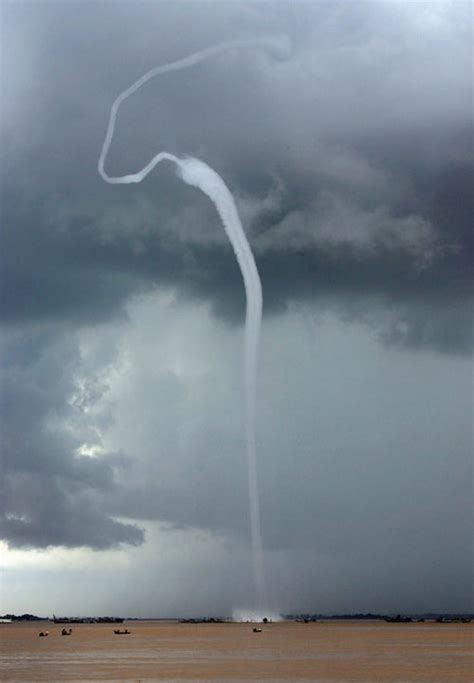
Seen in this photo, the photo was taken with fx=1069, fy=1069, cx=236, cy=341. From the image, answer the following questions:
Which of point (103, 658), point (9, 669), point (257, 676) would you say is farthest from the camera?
point (103, 658)

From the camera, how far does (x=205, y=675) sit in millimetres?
140125

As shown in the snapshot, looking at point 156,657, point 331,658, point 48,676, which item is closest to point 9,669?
point 48,676

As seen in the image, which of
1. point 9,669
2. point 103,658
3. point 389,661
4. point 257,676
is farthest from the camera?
point 103,658

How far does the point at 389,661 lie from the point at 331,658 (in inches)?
499

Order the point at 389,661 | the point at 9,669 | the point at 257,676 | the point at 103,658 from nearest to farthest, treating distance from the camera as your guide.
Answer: the point at 257,676 → the point at 9,669 → the point at 389,661 → the point at 103,658

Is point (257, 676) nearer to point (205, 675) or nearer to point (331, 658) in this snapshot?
point (205, 675)

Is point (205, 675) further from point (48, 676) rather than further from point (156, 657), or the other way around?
point (156, 657)

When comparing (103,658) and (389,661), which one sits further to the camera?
(103,658)

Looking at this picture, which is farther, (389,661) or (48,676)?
(389,661)

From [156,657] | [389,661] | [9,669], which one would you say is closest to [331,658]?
[389,661]

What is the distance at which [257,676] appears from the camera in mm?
136500

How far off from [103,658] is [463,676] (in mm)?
68244

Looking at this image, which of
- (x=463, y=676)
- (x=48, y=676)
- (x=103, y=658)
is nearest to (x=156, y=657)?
(x=103, y=658)

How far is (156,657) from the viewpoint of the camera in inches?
7283
